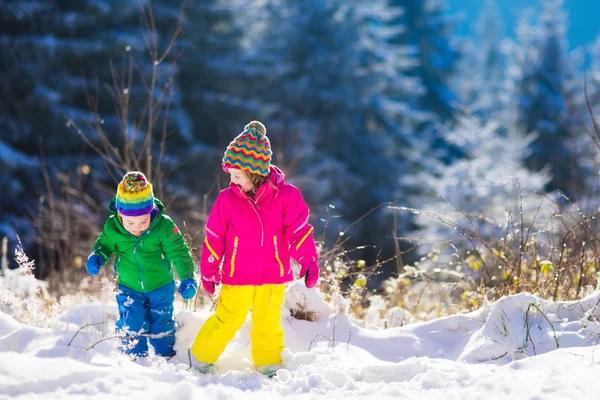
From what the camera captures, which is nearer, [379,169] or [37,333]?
[37,333]

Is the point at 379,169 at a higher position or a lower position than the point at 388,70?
lower

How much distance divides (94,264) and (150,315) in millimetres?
506

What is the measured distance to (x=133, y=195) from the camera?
3.26 metres

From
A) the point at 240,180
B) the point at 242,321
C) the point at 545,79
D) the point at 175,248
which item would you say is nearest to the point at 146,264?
the point at 175,248

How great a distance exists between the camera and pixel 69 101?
42.1 ft

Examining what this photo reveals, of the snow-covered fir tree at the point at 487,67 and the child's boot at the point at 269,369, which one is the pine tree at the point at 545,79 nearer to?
the snow-covered fir tree at the point at 487,67

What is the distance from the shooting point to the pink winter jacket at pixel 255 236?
3.20 m

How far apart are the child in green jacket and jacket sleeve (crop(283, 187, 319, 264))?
627 mm

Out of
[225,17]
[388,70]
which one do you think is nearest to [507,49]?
[388,70]

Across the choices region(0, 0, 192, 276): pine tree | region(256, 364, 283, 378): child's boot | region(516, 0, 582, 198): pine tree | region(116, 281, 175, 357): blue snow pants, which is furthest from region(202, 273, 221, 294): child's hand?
region(516, 0, 582, 198): pine tree

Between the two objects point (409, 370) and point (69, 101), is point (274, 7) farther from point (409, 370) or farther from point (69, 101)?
point (409, 370)

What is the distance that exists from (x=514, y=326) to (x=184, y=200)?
10339 millimetres

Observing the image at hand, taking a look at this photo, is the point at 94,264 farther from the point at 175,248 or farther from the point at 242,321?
the point at 242,321

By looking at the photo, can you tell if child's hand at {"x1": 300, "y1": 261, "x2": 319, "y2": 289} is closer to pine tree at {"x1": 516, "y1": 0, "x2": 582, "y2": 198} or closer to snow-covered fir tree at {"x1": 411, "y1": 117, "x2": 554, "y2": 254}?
snow-covered fir tree at {"x1": 411, "y1": 117, "x2": 554, "y2": 254}
